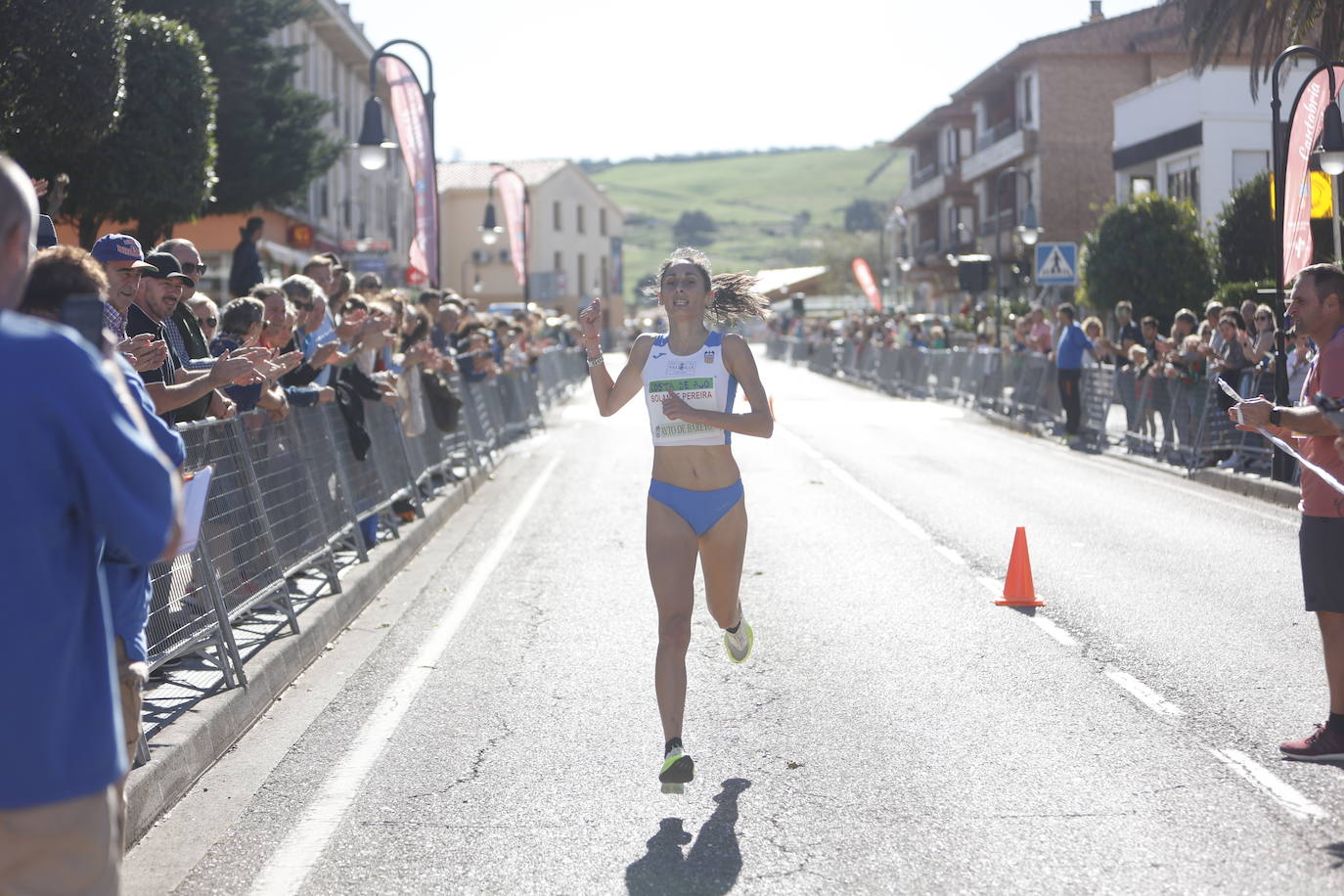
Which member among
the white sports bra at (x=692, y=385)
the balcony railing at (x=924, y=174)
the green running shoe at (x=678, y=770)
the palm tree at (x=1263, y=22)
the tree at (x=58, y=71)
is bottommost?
the green running shoe at (x=678, y=770)

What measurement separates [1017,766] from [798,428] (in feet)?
71.2

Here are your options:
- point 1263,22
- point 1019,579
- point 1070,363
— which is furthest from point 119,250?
point 1263,22

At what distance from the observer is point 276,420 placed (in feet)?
31.1

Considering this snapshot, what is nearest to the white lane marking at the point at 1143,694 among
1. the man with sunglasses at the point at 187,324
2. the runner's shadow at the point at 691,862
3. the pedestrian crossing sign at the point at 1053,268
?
the runner's shadow at the point at 691,862

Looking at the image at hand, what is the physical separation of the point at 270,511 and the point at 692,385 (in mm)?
3444

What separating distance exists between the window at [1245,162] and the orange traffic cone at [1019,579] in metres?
33.1

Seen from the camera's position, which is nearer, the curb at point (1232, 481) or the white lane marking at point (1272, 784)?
the white lane marking at point (1272, 784)

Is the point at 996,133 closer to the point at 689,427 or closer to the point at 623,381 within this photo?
the point at 623,381

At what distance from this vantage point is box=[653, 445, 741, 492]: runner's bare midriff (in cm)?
647

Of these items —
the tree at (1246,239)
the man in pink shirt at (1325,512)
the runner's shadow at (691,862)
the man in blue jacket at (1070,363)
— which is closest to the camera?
the runner's shadow at (691,862)

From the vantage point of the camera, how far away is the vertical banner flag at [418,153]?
22.0 metres

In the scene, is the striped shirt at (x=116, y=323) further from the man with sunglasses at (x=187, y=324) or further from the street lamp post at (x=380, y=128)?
the street lamp post at (x=380, y=128)

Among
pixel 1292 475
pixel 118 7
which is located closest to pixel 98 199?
pixel 118 7

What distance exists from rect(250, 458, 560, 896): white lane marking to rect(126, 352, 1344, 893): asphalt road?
2cm
